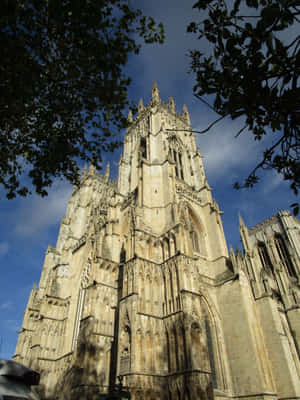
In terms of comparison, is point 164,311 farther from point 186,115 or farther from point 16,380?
point 186,115

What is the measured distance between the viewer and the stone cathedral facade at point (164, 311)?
42.3 feet

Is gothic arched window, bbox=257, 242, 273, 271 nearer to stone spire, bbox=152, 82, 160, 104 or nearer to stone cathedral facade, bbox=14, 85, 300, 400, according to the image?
stone cathedral facade, bbox=14, 85, 300, 400

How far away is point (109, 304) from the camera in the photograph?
55.8 feet

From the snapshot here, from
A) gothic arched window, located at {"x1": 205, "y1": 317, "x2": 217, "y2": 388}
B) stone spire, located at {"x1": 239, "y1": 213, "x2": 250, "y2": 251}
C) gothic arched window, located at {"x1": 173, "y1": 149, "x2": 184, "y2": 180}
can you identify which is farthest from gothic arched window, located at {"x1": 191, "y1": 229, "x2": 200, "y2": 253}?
gothic arched window, located at {"x1": 173, "y1": 149, "x2": 184, "y2": 180}

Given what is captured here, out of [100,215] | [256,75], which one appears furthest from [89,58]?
[100,215]

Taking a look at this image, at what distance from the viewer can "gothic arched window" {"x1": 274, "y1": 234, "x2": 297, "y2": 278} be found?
3248cm

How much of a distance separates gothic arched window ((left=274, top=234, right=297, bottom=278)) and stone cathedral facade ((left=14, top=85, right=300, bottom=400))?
7.85 m

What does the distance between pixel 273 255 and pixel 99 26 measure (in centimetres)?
3380

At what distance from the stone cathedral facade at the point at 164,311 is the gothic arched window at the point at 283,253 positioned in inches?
309

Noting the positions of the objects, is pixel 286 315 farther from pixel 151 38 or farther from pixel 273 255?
pixel 151 38

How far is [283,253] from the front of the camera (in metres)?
35.3

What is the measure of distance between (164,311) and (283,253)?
26.6 m

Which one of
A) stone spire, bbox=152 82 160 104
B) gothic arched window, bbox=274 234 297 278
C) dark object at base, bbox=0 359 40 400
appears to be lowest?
dark object at base, bbox=0 359 40 400

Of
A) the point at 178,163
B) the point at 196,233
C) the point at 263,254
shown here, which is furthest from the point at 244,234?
the point at 263,254
